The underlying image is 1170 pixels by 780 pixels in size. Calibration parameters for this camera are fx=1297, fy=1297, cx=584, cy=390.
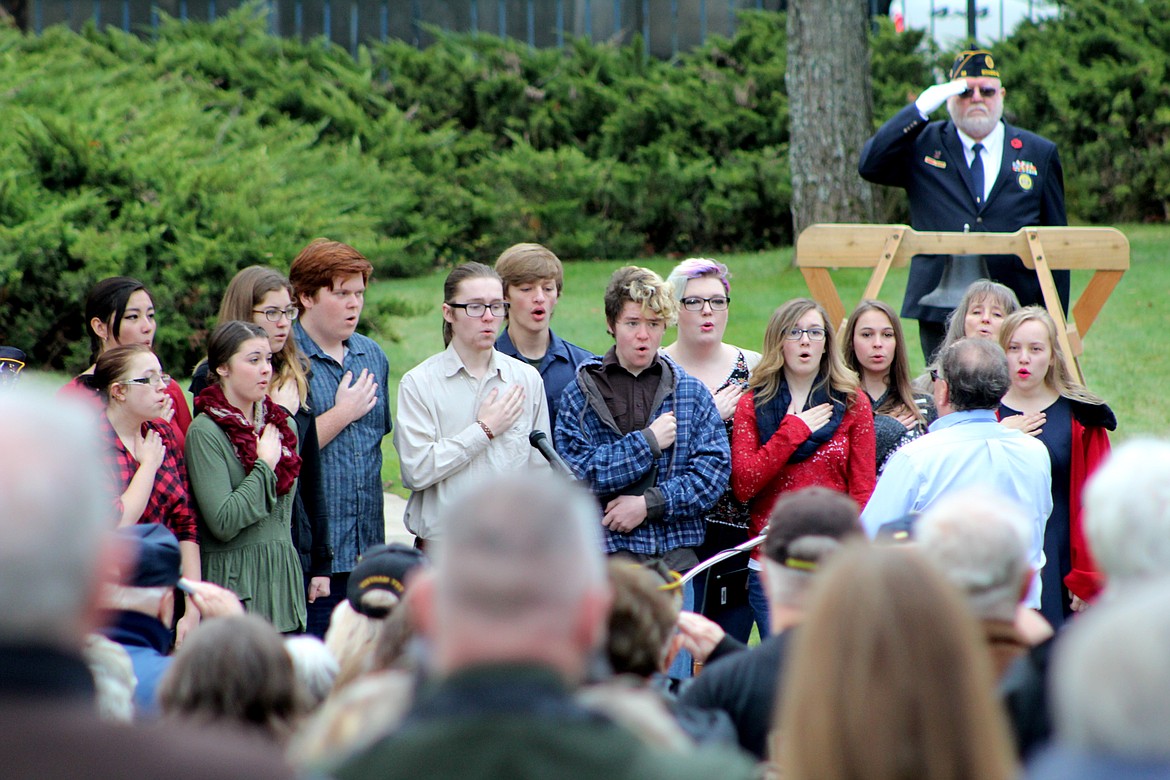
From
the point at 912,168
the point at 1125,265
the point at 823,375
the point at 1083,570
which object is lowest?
the point at 1083,570

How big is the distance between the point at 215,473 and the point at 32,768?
3.18 meters

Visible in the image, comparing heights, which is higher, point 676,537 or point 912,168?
point 912,168

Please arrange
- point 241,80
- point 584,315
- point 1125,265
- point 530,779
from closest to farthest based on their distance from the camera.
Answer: point 530,779 < point 1125,265 < point 584,315 < point 241,80

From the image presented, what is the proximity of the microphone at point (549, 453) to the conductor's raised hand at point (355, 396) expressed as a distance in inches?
27.6

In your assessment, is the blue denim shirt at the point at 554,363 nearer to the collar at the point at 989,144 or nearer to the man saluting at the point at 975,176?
the man saluting at the point at 975,176

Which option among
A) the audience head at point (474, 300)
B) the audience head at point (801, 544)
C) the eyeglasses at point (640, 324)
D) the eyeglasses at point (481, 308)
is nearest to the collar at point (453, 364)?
the audience head at point (474, 300)

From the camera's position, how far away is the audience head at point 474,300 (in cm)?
511

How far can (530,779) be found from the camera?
5.58 ft

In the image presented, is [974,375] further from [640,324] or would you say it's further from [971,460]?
[640,324]

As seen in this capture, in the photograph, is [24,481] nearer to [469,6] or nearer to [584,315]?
[584,315]

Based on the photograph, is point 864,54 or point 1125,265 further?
point 864,54

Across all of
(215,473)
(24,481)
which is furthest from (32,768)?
(215,473)

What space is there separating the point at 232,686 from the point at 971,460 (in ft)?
8.91

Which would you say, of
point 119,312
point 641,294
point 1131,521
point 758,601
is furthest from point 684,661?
point 119,312
